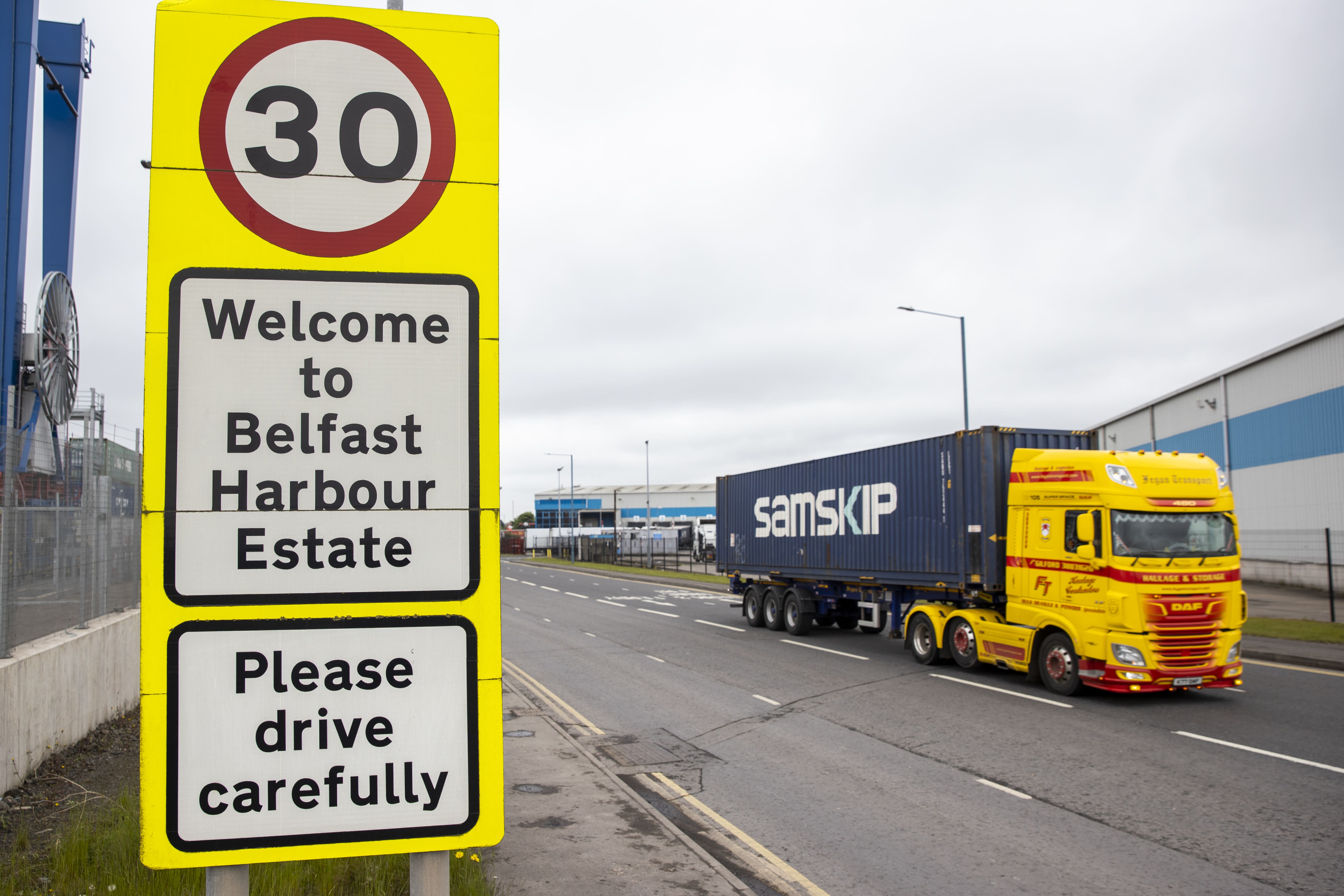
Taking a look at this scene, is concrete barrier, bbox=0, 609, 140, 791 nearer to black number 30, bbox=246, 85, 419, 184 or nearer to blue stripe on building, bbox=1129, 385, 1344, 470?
black number 30, bbox=246, 85, 419, 184

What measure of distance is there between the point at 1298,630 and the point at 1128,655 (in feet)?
29.5

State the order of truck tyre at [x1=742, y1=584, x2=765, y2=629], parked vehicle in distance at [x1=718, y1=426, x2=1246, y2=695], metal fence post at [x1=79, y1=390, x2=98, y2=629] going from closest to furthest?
metal fence post at [x1=79, y1=390, x2=98, y2=629]
parked vehicle in distance at [x1=718, y1=426, x2=1246, y2=695]
truck tyre at [x1=742, y1=584, x2=765, y2=629]

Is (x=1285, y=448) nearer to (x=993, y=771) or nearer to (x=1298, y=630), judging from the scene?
(x=1298, y=630)

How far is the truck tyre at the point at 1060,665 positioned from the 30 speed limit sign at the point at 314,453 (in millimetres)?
11657

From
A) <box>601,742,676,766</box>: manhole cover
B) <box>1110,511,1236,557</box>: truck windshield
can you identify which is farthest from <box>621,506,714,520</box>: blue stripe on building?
<box>601,742,676,766</box>: manhole cover

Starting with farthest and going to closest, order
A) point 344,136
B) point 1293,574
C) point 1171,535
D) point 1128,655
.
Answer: point 1293,574 → point 1171,535 → point 1128,655 → point 344,136

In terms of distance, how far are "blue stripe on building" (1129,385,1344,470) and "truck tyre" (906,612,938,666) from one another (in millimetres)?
19407

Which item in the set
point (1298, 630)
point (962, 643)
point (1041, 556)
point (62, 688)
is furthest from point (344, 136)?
point (1298, 630)

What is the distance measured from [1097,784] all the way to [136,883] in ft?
24.8

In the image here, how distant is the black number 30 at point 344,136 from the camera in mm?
2330

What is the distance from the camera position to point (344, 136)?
2.37 meters

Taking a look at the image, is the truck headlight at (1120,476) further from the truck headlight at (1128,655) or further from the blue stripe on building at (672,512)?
the blue stripe on building at (672,512)

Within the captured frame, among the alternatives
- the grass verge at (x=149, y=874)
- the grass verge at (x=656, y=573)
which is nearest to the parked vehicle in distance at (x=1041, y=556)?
the grass verge at (x=149, y=874)

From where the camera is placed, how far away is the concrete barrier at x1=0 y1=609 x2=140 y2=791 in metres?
6.70
